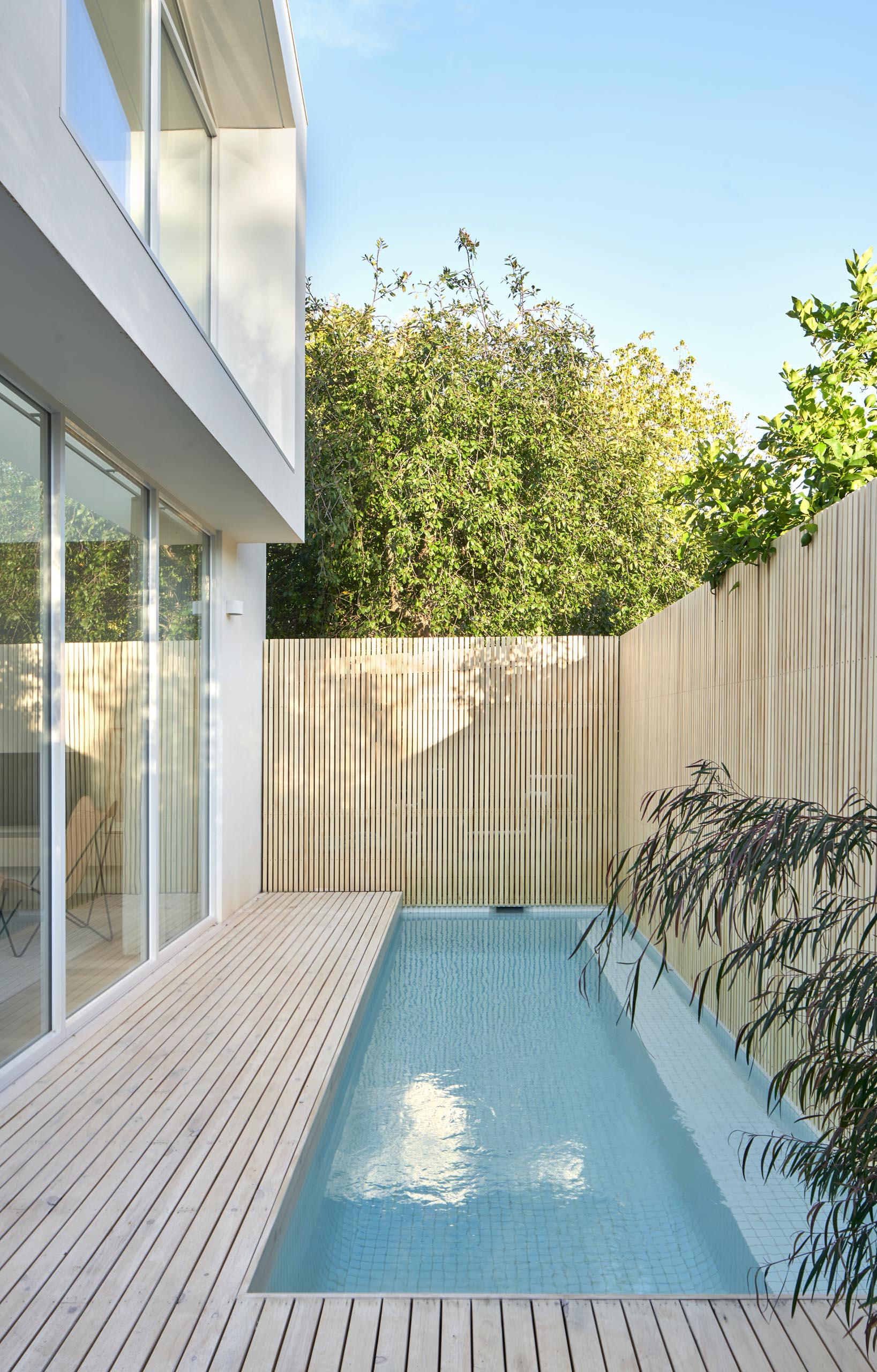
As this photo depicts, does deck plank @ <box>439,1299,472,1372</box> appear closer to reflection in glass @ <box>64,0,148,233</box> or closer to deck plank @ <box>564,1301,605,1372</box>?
deck plank @ <box>564,1301,605,1372</box>

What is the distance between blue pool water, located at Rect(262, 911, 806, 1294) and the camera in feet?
9.71

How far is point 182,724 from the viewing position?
6281 mm

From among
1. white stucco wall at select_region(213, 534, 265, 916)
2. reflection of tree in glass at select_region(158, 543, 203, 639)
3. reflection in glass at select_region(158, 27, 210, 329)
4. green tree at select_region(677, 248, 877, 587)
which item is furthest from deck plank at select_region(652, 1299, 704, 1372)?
white stucco wall at select_region(213, 534, 265, 916)

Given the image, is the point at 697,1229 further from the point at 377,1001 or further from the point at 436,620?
the point at 436,620

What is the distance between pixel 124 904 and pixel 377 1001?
1542 millimetres

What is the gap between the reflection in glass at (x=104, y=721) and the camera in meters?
4.36

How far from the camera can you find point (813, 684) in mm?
3518

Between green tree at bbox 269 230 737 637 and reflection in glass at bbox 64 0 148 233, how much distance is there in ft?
22.2

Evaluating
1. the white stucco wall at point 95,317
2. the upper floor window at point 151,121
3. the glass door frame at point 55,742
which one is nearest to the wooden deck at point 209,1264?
the glass door frame at point 55,742

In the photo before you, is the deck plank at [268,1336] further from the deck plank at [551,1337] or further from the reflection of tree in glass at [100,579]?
the reflection of tree in glass at [100,579]

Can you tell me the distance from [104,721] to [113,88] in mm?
2799

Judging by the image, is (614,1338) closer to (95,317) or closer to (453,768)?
(95,317)

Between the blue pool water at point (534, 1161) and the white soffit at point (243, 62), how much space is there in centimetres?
573

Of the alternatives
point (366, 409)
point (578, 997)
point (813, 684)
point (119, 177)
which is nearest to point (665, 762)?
point (578, 997)
